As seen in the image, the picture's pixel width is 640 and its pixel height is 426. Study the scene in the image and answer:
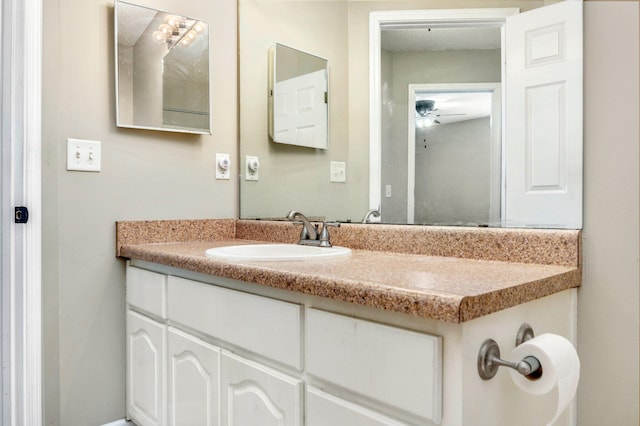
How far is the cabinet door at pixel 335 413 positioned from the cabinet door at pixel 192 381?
1.19ft

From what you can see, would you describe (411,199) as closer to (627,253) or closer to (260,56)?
(627,253)

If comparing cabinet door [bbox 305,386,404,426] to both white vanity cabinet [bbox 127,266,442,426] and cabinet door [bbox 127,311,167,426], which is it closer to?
white vanity cabinet [bbox 127,266,442,426]

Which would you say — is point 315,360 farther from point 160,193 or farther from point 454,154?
point 160,193

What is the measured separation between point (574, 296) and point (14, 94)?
1678 millimetres

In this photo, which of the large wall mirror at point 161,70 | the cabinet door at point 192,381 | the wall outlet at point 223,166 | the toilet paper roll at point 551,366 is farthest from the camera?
the wall outlet at point 223,166

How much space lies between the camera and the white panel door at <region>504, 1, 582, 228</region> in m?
1.00

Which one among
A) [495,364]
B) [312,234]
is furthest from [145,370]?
[495,364]


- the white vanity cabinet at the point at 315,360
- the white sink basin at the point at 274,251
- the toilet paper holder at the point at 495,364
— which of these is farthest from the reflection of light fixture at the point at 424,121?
the toilet paper holder at the point at 495,364

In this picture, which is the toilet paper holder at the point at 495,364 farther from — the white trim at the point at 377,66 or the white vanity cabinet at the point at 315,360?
the white trim at the point at 377,66

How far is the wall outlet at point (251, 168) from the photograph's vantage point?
1948mm

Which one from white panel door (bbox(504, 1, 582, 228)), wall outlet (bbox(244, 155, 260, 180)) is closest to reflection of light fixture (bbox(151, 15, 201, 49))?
wall outlet (bbox(244, 155, 260, 180))

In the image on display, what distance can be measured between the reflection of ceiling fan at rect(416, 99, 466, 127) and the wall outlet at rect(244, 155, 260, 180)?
2.86 ft

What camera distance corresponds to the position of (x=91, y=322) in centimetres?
157

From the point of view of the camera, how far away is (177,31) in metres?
1.71
